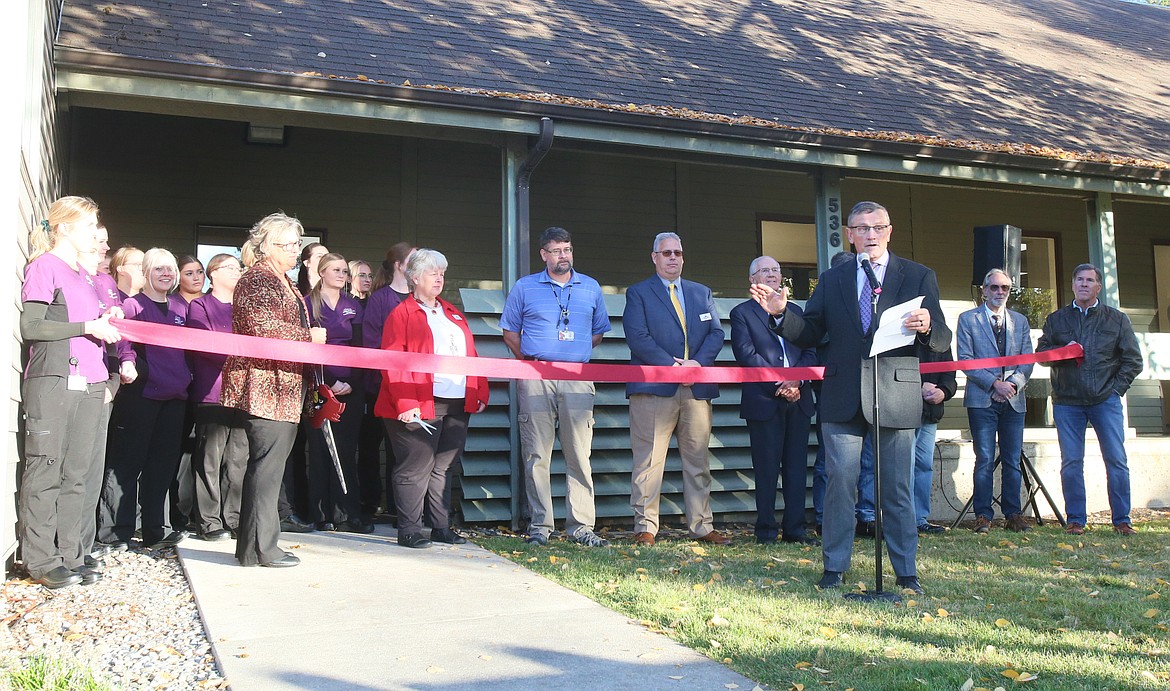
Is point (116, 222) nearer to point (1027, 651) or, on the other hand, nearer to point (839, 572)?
point (839, 572)

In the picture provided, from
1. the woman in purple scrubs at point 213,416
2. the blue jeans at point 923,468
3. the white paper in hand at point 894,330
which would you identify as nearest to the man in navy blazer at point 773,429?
the blue jeans at point 923,468

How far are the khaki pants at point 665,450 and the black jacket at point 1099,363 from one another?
311cm

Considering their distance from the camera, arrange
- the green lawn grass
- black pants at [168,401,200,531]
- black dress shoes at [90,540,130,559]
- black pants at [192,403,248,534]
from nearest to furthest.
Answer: the green lawn grass → black dress shoes at [90,540,130,559] → black pants at [192,403,248,534] → black pants at [168,401,200,531]

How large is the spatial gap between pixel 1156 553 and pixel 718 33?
8216 millimetres

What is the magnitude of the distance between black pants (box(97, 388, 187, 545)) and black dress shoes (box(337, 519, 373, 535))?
123cm

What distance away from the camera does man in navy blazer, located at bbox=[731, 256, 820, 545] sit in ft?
24.3

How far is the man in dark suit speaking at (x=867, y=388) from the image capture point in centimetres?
534

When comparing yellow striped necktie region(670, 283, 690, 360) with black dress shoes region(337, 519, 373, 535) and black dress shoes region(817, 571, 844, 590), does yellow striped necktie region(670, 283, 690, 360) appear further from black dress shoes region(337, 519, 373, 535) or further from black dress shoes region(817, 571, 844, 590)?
black dress shoes region(337, 519, 373, 535)

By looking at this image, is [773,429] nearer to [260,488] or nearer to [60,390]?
[260,488]

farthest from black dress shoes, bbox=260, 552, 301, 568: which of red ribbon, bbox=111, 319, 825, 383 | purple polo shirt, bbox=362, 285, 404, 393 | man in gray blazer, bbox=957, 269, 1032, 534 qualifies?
man in gray blazer, bbox=957, 269, 1032, 534

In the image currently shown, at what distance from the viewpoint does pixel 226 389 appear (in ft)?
18.2

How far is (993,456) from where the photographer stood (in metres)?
8.57

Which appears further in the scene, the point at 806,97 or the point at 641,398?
the point at 806,97

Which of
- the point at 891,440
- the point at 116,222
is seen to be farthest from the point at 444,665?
the point at 116,222
